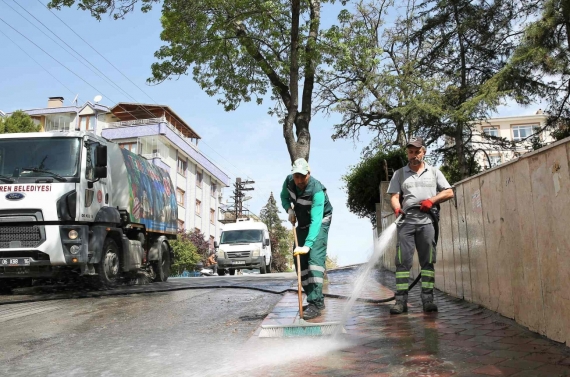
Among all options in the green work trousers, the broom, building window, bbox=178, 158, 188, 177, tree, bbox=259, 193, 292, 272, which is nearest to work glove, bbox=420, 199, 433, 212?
the green work trousers

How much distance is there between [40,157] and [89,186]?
988 mm

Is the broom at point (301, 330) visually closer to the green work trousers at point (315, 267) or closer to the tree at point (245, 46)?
the green work trousers at point (315, 267)

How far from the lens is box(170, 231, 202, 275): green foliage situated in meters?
37.8

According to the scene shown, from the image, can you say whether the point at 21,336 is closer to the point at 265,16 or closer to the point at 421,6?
the point at 265,16

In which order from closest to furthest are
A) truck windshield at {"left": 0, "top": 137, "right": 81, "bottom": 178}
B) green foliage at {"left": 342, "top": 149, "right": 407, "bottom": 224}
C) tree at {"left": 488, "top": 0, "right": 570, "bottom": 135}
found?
truck windshield at {"left": 0, "top": 137, "right": 81, "bottom": 178} < tree at {"left": 488, "top": 0, "right": 570, "bottom": 135} < green foliage at {"left": 342, "top": 149, "right": 407, "bottom": 224}

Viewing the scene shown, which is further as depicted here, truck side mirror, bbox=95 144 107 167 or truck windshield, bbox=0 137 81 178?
truck side mirror, bbox=95 144 107 167

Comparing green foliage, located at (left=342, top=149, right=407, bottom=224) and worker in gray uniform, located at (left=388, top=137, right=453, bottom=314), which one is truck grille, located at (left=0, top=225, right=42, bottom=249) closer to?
worker in gray uniform, located at (left=388, top=137, right=453, bottom=314)

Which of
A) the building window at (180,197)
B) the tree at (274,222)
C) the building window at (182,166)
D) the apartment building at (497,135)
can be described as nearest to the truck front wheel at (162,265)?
the apartment building at (497,135)

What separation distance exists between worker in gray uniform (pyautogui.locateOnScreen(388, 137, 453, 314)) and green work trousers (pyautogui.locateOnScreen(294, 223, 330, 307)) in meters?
0.79

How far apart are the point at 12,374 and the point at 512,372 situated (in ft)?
10.9

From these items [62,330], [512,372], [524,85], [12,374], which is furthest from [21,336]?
[524,85]

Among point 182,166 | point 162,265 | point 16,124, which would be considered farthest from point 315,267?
point 182,166

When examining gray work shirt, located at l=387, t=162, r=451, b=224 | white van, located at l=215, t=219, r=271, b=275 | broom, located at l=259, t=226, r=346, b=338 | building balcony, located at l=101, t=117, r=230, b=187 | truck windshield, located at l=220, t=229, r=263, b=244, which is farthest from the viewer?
building balcony, located at l=101, t=117, r=230, b=187

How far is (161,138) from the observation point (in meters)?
40.1
